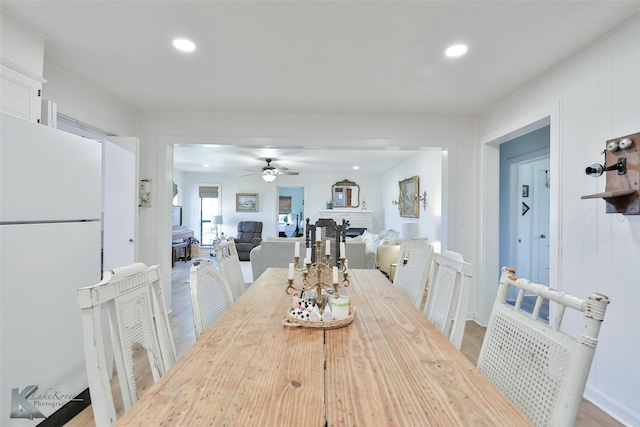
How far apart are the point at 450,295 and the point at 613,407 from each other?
1486 millimetres

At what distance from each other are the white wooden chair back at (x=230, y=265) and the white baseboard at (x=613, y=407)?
2.45 metres

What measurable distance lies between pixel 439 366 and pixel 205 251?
8924 mm

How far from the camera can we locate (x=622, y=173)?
5.97 ft

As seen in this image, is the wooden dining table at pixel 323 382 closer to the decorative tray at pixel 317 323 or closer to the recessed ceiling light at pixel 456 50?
the decorative tray at pixel 317 323

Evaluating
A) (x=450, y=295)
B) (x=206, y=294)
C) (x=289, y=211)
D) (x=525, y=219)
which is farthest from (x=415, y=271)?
(x=289, y=211)

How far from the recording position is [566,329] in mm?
2316

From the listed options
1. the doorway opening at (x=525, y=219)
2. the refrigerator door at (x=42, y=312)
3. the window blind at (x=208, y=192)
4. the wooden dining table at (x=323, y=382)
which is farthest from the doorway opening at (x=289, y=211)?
the wooden dining table at (x=323, y=382)

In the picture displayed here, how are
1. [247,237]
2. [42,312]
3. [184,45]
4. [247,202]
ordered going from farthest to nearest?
[247,202], [247,237], [184,45], [42,312]

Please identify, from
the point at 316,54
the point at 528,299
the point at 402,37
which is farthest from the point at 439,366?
the point at 528,299

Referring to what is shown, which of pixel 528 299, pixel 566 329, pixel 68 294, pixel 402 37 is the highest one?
pixel 402 37

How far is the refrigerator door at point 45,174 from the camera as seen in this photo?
1.51m

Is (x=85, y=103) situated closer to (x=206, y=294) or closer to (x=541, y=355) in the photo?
(x=206, y=294)

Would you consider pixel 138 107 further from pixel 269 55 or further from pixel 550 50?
pixel 550 50

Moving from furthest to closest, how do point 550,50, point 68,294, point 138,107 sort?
point 138,107 → point 550,50 → point 68,294
